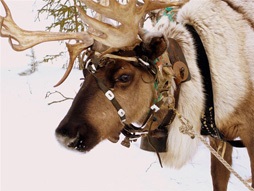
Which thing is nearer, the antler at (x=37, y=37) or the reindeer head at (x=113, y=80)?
the reindeer head at (x=113, y=80)

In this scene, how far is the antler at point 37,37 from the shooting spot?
7.99 ft

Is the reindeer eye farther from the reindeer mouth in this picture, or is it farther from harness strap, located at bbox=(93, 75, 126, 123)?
the reindeer mouth

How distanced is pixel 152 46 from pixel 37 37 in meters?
0.80

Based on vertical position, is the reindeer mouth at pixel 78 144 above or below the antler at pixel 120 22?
below

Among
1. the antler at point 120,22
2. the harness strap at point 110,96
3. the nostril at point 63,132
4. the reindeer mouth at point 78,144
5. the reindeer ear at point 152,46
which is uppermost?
the antler at point 120,22

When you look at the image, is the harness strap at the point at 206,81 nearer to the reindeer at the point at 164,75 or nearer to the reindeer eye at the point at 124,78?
the reindeer at the point at 164,75

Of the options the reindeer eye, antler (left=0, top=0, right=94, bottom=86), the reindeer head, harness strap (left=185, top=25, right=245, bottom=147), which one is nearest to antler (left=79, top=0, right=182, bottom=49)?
the reindeer head

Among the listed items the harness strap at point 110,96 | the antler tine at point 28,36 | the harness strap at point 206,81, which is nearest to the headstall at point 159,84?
the harness strap at point 110,96

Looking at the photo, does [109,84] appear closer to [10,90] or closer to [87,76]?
[87,76]

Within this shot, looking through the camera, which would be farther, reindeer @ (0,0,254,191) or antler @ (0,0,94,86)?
antler @ (0,0,94,86)

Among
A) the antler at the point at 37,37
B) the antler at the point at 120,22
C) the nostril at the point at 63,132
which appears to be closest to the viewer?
the nostril at the point at 63,132

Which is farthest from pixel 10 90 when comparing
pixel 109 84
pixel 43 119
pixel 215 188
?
pixel 109 84

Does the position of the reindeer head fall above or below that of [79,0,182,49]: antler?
below

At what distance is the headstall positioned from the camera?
219 cm
